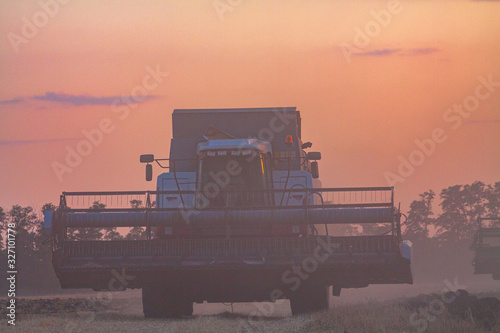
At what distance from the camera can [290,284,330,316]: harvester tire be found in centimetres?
1900

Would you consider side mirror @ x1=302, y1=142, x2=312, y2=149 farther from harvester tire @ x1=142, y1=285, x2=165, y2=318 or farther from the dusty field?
harvester tire @ x1=142, y1=285, x2=165, y2=318

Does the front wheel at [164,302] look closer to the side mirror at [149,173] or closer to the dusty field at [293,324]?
the dusty field at [293,324]

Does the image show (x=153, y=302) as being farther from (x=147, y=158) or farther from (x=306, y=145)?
(x=306, y=145)

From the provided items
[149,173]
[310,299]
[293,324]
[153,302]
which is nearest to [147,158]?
[149,173]

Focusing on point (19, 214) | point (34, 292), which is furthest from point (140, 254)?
point (19, 214)

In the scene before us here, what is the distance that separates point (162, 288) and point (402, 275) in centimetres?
498

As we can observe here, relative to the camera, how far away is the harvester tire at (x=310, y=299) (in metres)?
19.0

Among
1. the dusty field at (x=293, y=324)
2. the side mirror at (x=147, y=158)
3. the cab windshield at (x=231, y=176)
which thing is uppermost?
the side mirror at (x=147, y=158)

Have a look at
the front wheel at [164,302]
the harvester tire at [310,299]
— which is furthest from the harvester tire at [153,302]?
the harvester tire at [310,299]

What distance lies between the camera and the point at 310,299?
19.1 m

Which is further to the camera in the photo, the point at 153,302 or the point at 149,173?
the point at 149,173

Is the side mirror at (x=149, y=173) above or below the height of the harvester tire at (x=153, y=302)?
above

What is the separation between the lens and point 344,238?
1805 centimetres

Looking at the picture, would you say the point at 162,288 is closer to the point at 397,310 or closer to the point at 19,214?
the point at 397,310
